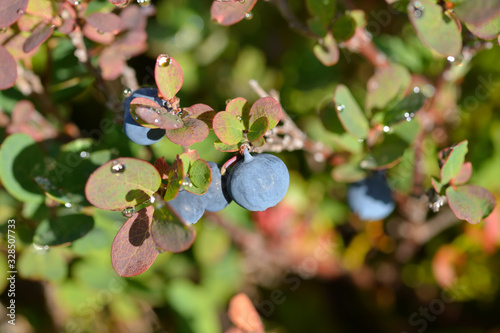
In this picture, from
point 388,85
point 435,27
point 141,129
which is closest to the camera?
point 141,129

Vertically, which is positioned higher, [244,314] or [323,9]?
[323,9]

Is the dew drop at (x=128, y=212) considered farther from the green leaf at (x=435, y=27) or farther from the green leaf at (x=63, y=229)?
the green leaf at (x=435, y=27)

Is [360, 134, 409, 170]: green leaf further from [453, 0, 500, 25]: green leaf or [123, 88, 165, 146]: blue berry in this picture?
[123, 88, 165, 146]: blue berry

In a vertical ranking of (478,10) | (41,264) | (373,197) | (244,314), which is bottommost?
(41,264)

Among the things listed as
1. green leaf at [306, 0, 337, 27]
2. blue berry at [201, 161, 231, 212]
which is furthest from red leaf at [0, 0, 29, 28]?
green leaf at [306, 0, 337, 27]

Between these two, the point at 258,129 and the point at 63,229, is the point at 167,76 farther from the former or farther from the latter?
the point at 63,229

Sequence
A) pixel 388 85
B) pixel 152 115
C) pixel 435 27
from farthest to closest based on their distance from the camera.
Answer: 1. pixel 388 85
2. pixel 435 27
3. pixel 152 115

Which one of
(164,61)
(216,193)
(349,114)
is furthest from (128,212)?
(349,114)

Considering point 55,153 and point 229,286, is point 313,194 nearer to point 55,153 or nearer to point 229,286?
point 229,286
